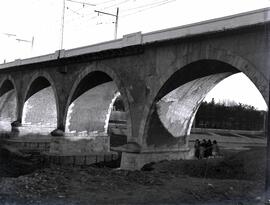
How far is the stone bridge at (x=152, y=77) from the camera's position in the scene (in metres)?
13.0

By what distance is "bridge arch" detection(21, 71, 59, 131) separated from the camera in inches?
1179

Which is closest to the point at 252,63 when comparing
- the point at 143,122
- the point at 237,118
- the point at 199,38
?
the point at 199,38

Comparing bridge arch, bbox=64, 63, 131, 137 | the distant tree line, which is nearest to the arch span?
bridge arch, bbox=64, 63, 131, 137

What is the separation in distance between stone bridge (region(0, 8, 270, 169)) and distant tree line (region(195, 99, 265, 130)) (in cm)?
3892

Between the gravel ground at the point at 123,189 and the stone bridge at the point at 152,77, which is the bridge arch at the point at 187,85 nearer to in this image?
the stone bridge at the point at 152,77

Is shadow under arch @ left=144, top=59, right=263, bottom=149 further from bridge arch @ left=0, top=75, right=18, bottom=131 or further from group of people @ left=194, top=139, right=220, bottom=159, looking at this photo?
bridge arch @ left=0, top=75, right=18, bottom=131

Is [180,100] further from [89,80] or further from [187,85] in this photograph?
[89,80]

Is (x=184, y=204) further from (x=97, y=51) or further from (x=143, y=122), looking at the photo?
(x=97, y=51)

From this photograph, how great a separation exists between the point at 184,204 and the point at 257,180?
4.29 metres

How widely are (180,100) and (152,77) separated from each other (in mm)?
2281

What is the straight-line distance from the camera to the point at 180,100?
59.6 feet

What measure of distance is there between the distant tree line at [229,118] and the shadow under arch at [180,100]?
143 ft

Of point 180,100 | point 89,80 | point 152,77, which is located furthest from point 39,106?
point 152,77

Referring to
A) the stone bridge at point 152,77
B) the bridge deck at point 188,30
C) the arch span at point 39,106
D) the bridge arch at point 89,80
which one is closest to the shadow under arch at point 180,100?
the stone bridge at point 152,77
